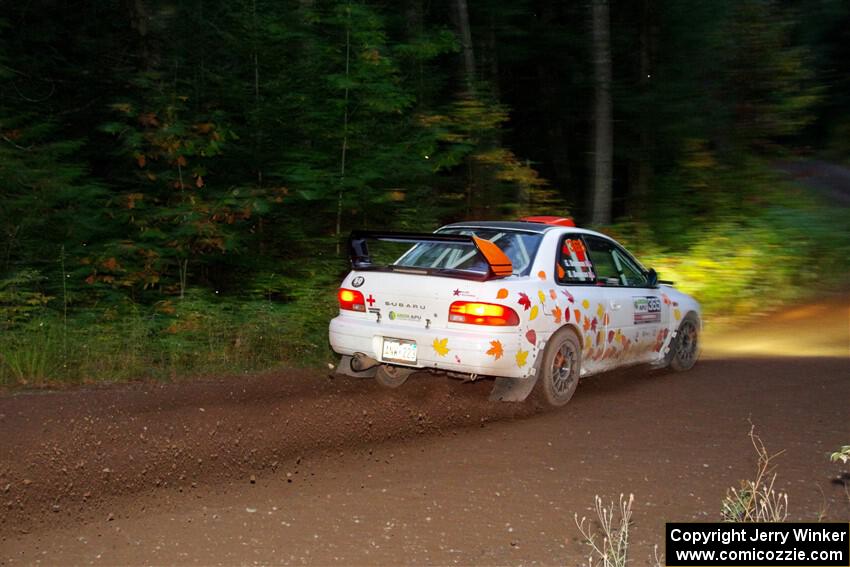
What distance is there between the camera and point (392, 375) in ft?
29.2

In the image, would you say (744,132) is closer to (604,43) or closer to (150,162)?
(604,43)

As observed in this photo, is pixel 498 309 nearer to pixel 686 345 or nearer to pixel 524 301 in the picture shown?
pixel 524 301

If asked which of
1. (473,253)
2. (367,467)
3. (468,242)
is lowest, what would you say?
(367,467)

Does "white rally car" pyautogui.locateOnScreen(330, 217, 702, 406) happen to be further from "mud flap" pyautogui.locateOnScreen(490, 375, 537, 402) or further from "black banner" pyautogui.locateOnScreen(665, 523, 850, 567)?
"black banner" pyautogui.locateOnScreen(665, 523, 850, 567)

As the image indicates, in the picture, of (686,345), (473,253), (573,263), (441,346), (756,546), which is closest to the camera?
(756,546)

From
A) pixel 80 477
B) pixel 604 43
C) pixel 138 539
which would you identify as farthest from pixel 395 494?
pixel 604 43

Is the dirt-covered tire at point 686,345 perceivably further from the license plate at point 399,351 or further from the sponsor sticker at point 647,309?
the license plate at point 399,351

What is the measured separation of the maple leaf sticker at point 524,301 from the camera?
7785 millimetres

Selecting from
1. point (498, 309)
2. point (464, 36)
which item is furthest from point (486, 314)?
point (464, 36)

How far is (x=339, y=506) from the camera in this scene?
5418 millimetres

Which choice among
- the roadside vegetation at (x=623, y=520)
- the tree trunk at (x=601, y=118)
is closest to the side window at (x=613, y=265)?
the roadside vegetation at (x=623, y=520)

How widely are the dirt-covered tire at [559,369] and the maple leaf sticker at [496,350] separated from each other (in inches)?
20.2

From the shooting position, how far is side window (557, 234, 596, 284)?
8.55m

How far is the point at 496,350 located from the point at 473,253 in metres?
1.24
